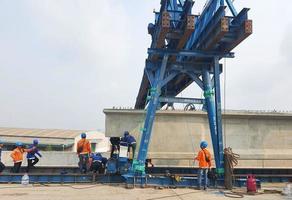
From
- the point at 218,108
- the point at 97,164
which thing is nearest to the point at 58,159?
the point at 97,164

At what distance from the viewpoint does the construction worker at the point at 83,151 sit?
496 inches

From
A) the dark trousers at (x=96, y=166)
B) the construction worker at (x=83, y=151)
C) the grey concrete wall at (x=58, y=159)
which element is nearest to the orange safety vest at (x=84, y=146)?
the construction worker at (x=83, y=151)

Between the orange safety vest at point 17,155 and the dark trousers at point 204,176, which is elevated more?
the orange safety vest at point 17,155

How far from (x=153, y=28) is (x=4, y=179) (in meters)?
8.31

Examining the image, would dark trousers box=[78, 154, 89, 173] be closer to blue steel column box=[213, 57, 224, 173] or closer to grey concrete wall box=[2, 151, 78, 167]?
blue steel column box=[213, 57, 224, 173]

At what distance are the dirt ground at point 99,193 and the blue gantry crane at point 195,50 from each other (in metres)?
1.46

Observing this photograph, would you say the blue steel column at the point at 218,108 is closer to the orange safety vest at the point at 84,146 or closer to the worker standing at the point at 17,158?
the orange safety vest at the point at 84,146

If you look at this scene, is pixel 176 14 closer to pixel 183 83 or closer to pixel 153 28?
pixel 153 28

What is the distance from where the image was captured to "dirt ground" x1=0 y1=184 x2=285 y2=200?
29.3 feet

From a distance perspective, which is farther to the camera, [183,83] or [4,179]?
[183,83]

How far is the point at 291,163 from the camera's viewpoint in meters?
18.9

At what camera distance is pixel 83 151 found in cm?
1266

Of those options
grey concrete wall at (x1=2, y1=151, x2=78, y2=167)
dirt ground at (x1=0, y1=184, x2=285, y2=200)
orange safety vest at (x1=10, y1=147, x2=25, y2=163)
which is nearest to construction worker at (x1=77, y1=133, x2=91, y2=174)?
dirt ground at (x1=0, y1=184, x2=285, y2=200)

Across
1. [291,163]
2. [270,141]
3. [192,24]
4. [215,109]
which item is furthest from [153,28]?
[291,163]
